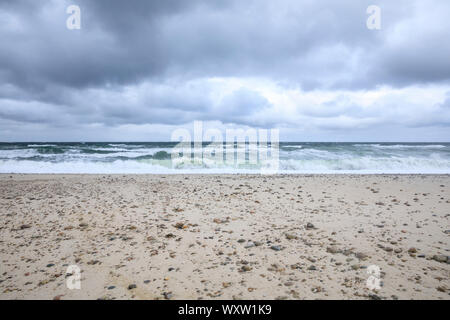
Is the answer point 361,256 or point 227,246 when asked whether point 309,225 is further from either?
point 227,246

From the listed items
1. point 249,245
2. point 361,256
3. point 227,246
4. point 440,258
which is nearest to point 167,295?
point 227,246

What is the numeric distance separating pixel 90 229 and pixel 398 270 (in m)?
5.79

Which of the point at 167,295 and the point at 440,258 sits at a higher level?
the point at 440,258

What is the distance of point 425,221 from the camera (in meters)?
5.56

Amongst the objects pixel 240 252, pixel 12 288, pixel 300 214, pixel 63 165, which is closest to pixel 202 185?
pixel 300 214

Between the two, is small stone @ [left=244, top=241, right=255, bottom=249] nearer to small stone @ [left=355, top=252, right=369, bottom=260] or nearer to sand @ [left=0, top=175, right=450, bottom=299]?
sand @ [left=0, top=175, right=450, bottom=299]

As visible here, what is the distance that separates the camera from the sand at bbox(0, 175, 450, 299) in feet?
10.7

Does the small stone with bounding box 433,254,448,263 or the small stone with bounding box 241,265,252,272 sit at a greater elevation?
the small stone with bounding box 433,254,448,263

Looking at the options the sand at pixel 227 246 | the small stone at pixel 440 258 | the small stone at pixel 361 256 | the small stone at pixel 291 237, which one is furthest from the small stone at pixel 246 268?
the small stone at pixel 440 258

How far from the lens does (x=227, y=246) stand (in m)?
4.42

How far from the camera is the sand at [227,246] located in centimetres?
325

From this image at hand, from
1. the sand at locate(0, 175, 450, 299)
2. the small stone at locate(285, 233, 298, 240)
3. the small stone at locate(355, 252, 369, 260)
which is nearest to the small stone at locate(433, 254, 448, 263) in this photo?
the sand at locate(0, 175, 450, 299)
